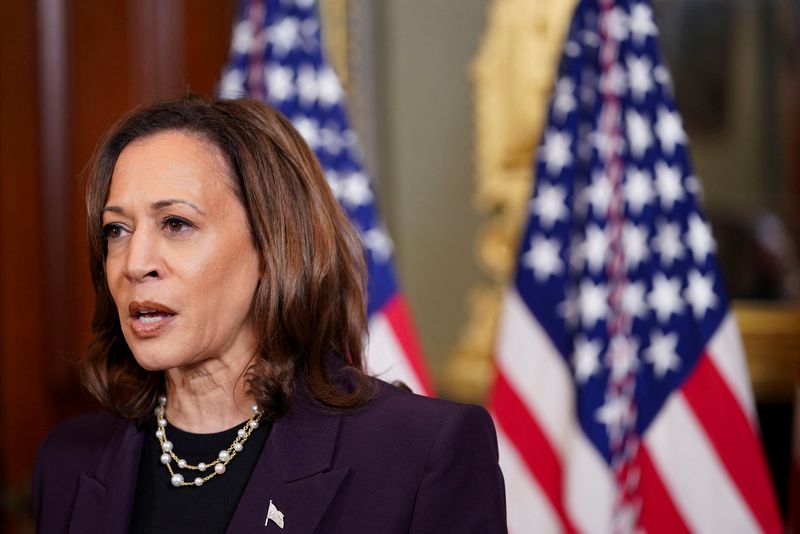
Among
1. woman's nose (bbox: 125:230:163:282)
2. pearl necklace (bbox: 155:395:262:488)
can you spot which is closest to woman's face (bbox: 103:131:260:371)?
woman's nose (bbox: 125:230:163:282)

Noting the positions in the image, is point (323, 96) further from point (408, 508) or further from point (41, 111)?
point (408, 508)

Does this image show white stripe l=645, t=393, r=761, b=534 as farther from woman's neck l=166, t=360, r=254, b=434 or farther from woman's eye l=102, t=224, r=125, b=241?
woman's eye l=102, t=224, r=125, b=241

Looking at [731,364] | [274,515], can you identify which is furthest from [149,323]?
[731,364]

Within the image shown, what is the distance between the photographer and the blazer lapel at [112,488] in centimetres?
195

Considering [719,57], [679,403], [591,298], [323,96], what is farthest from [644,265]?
[719,57]

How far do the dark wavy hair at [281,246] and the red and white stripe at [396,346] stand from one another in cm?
115

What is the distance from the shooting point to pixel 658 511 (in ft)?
9.84

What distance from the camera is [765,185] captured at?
4.07 metres

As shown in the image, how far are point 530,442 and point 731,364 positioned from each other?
621 mm

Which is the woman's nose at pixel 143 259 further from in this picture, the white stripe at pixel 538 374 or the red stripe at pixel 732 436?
the red stripe at pixel 732 436

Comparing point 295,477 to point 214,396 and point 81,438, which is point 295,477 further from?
point 81,438

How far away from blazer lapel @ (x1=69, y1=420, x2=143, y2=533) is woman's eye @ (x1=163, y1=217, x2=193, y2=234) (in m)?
0.44

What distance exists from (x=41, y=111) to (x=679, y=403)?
98.0 inches

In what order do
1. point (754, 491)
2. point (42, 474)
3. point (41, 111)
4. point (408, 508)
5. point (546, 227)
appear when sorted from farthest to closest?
point (41, 111) → point (546, 227) → point (754, 491) → point (42, 474) → point (408, 508)
